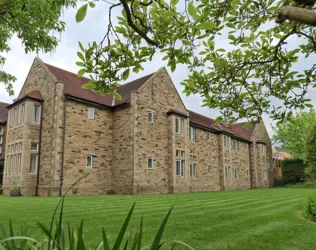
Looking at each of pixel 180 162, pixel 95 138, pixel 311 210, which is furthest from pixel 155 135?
pixel 311 210

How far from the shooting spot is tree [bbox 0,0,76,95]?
5898 millimetres

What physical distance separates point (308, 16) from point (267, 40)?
3.67 meters

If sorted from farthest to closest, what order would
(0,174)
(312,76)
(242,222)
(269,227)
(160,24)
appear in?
(0,174)
(242,222)
(269,227)
(312,76)
(160,24)

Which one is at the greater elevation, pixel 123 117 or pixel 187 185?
pixel 123 117

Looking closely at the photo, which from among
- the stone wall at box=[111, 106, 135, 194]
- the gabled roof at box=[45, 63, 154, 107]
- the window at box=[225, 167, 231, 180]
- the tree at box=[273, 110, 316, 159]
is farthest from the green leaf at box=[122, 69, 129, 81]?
the tree at box=[273, 110, 316, 159]

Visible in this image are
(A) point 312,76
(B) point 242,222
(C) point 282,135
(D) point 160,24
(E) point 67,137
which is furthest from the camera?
(C) point 282,135

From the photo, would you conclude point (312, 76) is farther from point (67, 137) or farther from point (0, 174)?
point (0, 174)

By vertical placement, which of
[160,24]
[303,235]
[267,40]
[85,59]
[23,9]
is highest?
[23,9]

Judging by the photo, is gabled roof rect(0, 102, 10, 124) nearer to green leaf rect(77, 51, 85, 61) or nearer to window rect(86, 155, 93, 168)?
window rect(86, 155, 93, 168)

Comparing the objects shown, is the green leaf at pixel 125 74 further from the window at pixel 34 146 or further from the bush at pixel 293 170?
the bush at pixel 293 170

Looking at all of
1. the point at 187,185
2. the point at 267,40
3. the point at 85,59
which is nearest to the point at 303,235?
the point at 267,40

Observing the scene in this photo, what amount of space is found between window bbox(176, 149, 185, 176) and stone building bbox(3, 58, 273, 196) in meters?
0.09

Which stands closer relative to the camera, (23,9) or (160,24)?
(160,24)

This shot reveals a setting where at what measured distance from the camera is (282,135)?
50.9 m
